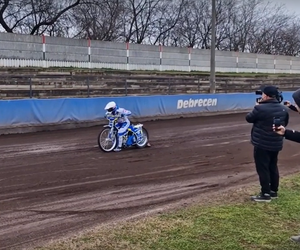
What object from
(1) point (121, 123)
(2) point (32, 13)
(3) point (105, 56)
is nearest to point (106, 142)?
(1) point (121, 123)

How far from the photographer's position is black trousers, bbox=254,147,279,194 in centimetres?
790

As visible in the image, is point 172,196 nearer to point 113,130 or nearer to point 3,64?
point 113,130

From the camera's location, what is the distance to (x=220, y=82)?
127 feet

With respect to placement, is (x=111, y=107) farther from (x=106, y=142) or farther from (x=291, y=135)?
(x=291, y=135)

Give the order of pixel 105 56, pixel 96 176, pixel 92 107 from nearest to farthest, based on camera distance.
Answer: pixel 96 176
pixel 92 107
pixel 105 56

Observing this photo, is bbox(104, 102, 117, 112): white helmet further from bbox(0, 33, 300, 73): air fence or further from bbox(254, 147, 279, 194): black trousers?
bbox(0, 33, 300, 73): air fence

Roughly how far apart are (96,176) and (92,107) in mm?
10692

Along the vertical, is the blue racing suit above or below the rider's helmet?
below

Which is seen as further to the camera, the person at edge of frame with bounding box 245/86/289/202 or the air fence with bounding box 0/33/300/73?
the air fence with bounding box 0/33/300/73

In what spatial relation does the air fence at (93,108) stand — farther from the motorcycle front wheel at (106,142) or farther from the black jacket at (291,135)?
the black jacket at (291,135)

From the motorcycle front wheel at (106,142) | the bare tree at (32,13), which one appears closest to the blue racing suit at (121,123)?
the motorcycle front wheel at (106,142)

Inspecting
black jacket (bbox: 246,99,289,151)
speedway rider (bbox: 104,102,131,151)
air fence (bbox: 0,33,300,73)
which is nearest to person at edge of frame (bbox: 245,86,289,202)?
black jacket (bbox: 246,99,289,151)

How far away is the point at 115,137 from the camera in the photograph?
13.7 m

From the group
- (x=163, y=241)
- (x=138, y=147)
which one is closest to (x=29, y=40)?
(x=138, y=147)
